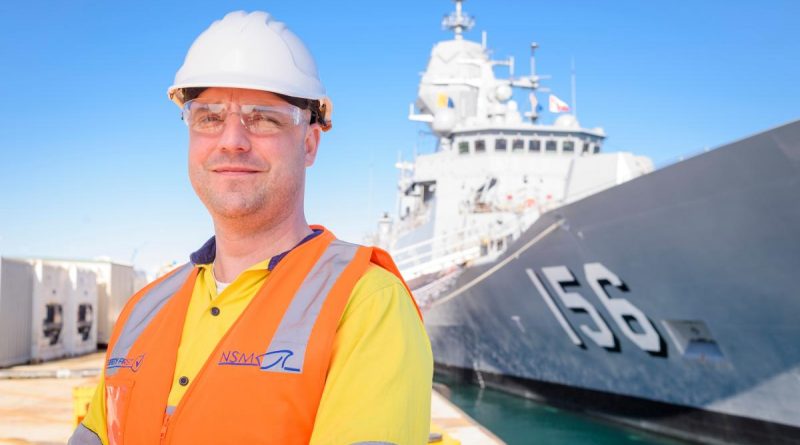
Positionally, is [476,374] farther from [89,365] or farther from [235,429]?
[235,429]

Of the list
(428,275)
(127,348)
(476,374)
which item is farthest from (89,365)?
(127,348)

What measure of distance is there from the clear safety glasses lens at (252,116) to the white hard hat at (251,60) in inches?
1.6

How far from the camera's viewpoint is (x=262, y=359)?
51.1 inches

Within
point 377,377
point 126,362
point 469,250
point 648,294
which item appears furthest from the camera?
point 469,250

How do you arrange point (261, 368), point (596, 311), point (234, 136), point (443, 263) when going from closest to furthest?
point (261, 368) < point (234, 136) < point (596, 311) < point (443, 263)

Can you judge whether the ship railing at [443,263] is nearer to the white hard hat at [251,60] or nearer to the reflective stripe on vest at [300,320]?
the white hard hat at [251,60]

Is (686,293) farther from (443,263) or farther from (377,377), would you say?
(377,377)

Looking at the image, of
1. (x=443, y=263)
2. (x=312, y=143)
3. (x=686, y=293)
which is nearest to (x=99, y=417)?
(x=312, y=143)

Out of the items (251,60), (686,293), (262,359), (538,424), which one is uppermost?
(251,60)

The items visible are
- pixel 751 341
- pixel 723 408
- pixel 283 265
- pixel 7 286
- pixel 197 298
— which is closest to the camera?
pixel 283 265

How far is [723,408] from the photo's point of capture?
30.4 feet

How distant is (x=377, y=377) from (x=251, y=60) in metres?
0.73

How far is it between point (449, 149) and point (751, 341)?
41.0 feet

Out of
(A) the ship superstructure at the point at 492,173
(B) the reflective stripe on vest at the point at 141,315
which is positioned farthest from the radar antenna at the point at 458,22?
(B) the reflective stripe on vest at the point at 141,315
